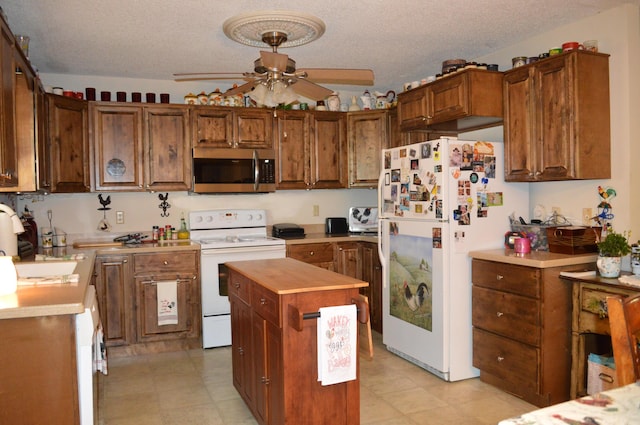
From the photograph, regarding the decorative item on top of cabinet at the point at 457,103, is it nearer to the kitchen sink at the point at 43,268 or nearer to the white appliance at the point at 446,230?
the white appliance at the point at 446,230

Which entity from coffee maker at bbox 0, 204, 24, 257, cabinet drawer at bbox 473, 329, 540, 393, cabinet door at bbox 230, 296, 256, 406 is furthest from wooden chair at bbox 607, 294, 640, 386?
coffee maker at bbox 0, 204, 24, 257

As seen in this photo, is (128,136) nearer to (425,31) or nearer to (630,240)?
(425,31)

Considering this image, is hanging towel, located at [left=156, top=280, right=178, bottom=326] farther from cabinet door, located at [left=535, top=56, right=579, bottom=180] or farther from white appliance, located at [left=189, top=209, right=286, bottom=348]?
cabinet door, located at [left=535, top=56, right=579, bottom=180]

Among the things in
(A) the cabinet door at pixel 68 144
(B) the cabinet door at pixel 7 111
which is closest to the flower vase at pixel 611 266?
(B) the cabinet door at pixel 7 111

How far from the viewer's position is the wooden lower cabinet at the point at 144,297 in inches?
168

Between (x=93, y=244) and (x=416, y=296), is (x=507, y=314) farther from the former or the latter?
(x=93, y=244)

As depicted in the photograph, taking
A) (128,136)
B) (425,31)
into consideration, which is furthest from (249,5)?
(128,136)

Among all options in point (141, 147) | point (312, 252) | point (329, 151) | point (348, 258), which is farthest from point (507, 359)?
point (141, 147)

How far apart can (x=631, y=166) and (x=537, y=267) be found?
906 millimetres

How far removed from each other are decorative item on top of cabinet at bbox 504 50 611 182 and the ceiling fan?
47.5 inches

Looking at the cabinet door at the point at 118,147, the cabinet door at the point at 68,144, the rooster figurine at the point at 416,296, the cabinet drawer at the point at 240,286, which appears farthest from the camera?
the cabinet door at the point at 118,147

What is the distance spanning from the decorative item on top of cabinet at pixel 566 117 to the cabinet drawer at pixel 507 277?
65 cm

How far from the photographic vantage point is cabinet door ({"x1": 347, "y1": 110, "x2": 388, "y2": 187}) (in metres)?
5.17

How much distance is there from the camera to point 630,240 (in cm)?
315
